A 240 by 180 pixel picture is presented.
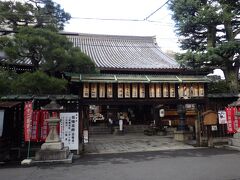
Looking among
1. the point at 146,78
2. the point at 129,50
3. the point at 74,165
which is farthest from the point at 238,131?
the point at 129,50

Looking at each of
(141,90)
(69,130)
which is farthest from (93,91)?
(141,90)

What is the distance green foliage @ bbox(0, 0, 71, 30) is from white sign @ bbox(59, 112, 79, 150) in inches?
209

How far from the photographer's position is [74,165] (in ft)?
36.4

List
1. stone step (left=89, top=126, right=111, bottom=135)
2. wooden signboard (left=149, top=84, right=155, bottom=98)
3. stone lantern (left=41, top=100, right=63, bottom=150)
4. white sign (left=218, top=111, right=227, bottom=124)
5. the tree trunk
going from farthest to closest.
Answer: stone step (left=89, top=126, right=111, bottom=135) → the tree trunk → wooden signboard (left=149, top=84, right=155, bottom=98) → white sign (left=218, top=111, right=227, bottom=124) → stone lantern (left=41, top=100, right=63, bottom=150)

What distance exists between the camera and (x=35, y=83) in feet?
40.9

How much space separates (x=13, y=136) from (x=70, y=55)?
5.35 metres

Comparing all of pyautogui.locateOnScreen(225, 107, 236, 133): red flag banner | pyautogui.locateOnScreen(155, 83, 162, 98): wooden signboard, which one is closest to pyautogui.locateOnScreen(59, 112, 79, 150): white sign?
pyautogui.locateOnScreen(155, 83, 162, 98): wooden signboard

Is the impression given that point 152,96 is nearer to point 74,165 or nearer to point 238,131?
point 238,131

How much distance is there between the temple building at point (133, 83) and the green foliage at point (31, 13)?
1.89 m

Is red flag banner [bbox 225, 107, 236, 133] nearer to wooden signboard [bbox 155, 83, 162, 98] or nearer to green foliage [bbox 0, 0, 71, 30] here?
wooden signboard [bbox 155, 83, 162, 98]

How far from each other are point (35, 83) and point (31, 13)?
15.1 feet

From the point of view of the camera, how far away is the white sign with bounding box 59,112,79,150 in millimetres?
13602

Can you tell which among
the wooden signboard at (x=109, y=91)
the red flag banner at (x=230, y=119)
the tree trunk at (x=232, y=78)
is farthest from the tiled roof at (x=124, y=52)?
the red flag banner at (x=230, y=119)

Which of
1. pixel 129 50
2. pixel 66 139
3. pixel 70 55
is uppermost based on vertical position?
pixel 129 50
